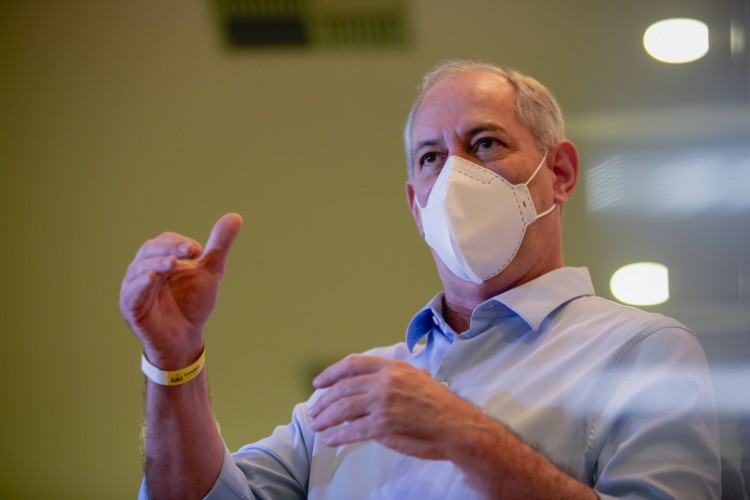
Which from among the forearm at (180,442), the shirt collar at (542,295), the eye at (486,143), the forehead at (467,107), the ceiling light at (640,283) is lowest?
the ceiling light at (640,283)

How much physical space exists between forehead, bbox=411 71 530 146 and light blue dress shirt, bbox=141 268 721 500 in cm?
29

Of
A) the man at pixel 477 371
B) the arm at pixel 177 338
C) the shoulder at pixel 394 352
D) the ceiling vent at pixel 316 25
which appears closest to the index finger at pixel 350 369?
the man at pixel 477 371

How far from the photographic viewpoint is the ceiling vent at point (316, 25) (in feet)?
6.85

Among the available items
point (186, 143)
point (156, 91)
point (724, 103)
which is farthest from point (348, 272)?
point (724, 103)

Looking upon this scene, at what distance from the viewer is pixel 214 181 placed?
6.93 feet

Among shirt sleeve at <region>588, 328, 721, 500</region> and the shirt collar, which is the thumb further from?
shirt sleeve at <region>588, 328, 721, 500</region>

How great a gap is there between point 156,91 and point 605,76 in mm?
1117

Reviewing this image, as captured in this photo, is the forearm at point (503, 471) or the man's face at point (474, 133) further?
the man's face at point (474, 133)

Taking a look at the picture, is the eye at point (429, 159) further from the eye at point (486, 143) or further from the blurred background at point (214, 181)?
the blurred background at point (214, 181)

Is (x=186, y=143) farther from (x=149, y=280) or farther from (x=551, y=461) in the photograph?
(x=551, y=461)

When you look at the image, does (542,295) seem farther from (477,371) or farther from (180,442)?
(180,442)

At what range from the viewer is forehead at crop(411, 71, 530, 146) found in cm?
144

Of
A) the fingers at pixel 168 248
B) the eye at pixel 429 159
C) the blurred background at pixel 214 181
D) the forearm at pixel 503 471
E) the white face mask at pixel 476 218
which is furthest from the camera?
the blurred background at pixel 214 181

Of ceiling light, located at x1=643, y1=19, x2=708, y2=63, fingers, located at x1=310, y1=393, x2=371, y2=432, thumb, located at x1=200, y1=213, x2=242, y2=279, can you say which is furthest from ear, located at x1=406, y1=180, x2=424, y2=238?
ceiling light, located at x1=643, y1=19, x2=708, y2=63
